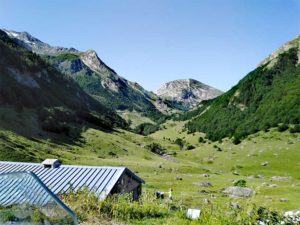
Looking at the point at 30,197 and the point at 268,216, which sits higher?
the point at 268,216

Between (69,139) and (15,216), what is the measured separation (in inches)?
5180

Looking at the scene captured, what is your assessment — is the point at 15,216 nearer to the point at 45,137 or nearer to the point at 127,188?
the point at 127,188

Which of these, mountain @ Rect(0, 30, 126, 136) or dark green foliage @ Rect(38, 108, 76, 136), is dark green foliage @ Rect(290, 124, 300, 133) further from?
dark green foliage @ Rect(38, 108, 76, 136)

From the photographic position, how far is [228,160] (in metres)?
166

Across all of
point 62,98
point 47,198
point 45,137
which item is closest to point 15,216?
point 47,198

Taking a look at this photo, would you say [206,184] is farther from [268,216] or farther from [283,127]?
[283,127]

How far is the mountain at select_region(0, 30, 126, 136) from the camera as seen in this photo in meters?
136

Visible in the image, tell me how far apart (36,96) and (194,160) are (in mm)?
75957

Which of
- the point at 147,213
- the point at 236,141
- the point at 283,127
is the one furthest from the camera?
the point at 236,141

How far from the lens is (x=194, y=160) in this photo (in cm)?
17712

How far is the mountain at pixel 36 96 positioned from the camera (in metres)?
136

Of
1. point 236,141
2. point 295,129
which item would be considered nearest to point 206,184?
point 295,129

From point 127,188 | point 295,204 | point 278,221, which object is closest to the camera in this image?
point 278,221

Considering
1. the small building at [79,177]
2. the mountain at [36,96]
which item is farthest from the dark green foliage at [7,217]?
the mountain at [36,96]
